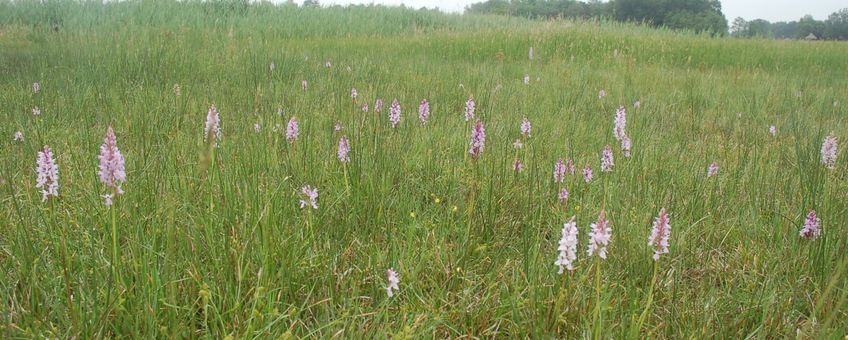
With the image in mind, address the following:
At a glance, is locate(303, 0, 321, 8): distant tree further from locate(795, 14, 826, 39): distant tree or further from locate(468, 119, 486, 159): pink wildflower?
locate(795, 14, 826, 39): distant tree

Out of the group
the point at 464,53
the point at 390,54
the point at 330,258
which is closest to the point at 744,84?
the point at 464,53

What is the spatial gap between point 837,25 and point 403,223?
5959 centimetres

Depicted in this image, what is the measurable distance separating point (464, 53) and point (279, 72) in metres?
4.10

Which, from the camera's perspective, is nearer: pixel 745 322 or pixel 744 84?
pixel 745 322

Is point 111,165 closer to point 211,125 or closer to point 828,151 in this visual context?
point 211,125

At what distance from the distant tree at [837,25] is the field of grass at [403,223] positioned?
4978 cm

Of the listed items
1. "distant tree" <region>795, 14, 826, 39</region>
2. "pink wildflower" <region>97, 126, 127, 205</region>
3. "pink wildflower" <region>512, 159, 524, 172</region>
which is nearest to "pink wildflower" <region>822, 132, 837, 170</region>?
"pink wildflower" <region>512, 159, 524, 172</region>

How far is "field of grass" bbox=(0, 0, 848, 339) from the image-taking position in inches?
55.9

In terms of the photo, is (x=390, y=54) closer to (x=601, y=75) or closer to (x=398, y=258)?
(x=601, y=75)

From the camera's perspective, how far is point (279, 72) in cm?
592

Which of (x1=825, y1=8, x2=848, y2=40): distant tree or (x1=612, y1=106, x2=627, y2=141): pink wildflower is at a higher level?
(x1=825, y1=8, x2=848, y2=40): distant tree

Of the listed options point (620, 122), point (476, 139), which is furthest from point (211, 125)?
point (620, 122)

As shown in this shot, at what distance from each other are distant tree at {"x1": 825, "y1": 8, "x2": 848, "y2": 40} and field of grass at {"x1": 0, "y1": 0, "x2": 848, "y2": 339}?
4978 cm

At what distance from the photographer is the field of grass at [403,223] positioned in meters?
1.42
